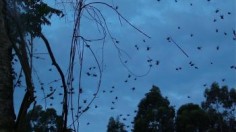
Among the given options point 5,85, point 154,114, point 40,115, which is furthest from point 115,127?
point 5,85

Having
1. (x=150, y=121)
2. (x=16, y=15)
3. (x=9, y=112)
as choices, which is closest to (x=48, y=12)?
(x=16, y=15)

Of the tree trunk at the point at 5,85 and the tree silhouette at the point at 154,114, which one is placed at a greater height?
the tree silhouette at the point at 154,114

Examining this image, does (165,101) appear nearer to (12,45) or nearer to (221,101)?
(221,101)

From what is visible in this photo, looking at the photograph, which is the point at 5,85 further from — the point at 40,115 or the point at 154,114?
the point at 154,114

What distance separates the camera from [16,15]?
230cm

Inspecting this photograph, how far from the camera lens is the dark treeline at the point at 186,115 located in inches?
1154

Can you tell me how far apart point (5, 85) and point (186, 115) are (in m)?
28.2

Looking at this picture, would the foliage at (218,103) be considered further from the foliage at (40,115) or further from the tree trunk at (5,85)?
the tree trunk at (5,85)

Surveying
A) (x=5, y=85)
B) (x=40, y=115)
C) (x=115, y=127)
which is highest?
(x=115, y=127)

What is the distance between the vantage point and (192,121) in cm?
2952

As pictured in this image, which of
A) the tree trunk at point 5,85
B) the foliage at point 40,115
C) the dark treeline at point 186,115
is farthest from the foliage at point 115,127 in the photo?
the tree trunk at point 5,85

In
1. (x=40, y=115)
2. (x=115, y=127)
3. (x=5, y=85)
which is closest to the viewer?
(x=5, y=85)

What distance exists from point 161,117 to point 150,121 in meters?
1.12

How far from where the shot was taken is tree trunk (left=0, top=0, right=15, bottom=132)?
191 cm
